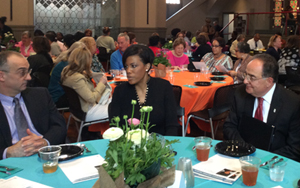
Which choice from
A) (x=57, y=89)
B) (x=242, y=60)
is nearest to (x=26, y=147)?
(x=57, y=89)

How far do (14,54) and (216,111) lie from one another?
8.23ft

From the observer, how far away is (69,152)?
6.85 ft

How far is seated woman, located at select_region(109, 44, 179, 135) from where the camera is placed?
116 inches

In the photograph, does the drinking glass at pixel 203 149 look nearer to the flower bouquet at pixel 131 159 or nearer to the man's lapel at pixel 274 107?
the flower bouquet at pixel 131 159

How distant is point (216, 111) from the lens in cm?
426

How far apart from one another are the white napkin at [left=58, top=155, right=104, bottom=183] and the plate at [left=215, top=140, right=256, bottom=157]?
722 mm

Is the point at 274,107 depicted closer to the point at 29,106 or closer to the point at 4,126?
the point at 29,106

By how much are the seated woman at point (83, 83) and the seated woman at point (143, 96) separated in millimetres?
1196

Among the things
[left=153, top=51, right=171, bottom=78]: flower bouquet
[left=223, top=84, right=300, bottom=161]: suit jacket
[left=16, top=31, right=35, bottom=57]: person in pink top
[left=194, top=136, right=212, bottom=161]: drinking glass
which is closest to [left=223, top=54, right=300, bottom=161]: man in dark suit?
[left=223, top=84, right=300, bottom=161]: suit jacket

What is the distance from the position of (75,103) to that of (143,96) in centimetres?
137

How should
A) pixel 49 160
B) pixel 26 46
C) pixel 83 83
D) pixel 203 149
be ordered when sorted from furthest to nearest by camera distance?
pixel 26 46, pixel 83 83, pixel 203 149, pixel 49 160

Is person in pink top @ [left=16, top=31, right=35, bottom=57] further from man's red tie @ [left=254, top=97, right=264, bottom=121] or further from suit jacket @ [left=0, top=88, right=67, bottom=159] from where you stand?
man's red tie @ [left=254, top=97, right=264, bottom=121]

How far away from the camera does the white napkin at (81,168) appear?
69.9 inches

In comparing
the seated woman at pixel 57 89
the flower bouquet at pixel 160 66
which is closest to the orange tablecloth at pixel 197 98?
the flower bouquet at pixel 160 66
